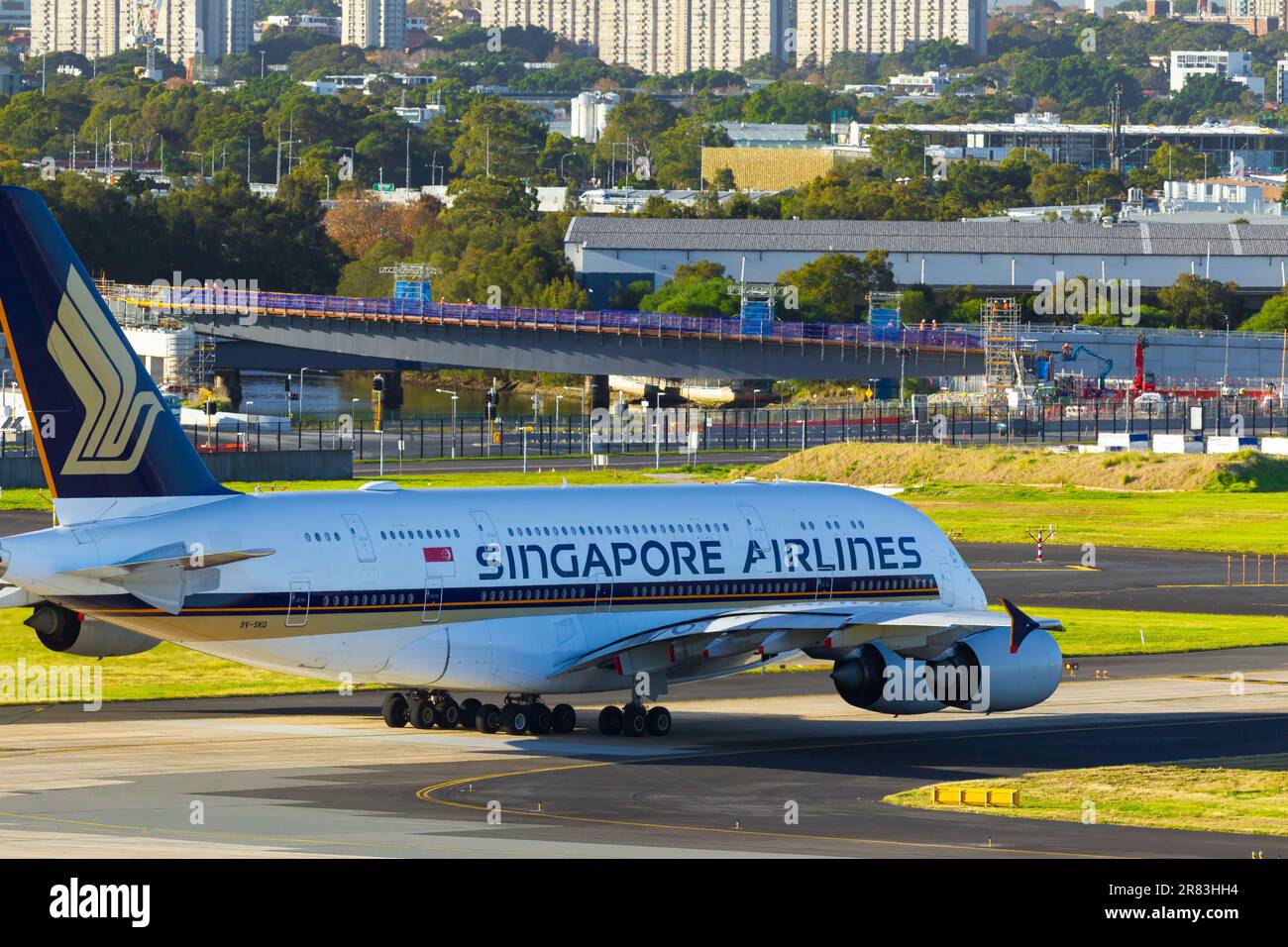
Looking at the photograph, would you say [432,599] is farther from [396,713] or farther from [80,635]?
[80,635]

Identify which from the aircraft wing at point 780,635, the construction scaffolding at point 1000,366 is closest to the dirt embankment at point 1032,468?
the construction scaffolding at point 1000,366

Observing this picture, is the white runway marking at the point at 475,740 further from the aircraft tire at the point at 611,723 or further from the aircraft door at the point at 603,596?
the aircraft door at the point at 603,596

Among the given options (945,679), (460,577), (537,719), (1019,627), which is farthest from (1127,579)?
(460,577)

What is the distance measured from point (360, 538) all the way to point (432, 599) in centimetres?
206

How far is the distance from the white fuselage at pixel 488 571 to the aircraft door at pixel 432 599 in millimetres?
29

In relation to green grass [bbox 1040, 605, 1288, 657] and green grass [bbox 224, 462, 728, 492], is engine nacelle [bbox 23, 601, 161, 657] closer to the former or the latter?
green grass [bbox 1040, 605, 1288, 657]

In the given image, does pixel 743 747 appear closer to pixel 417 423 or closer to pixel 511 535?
pixel 511 535

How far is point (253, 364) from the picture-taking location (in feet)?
646

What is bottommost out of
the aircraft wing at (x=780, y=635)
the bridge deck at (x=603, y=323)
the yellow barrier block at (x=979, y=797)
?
the yellow barrier block at (x=979, y=797)

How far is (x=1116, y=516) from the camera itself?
112812 mm

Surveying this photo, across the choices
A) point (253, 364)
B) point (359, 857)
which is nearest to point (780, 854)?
point (359, 857)

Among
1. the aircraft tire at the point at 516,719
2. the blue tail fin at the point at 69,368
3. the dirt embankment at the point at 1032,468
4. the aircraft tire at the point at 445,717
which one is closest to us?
the blue tail fin at the point at 69,368

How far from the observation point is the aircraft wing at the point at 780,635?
50.4m

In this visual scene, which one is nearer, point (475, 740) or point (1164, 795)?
point (1164, 795)
